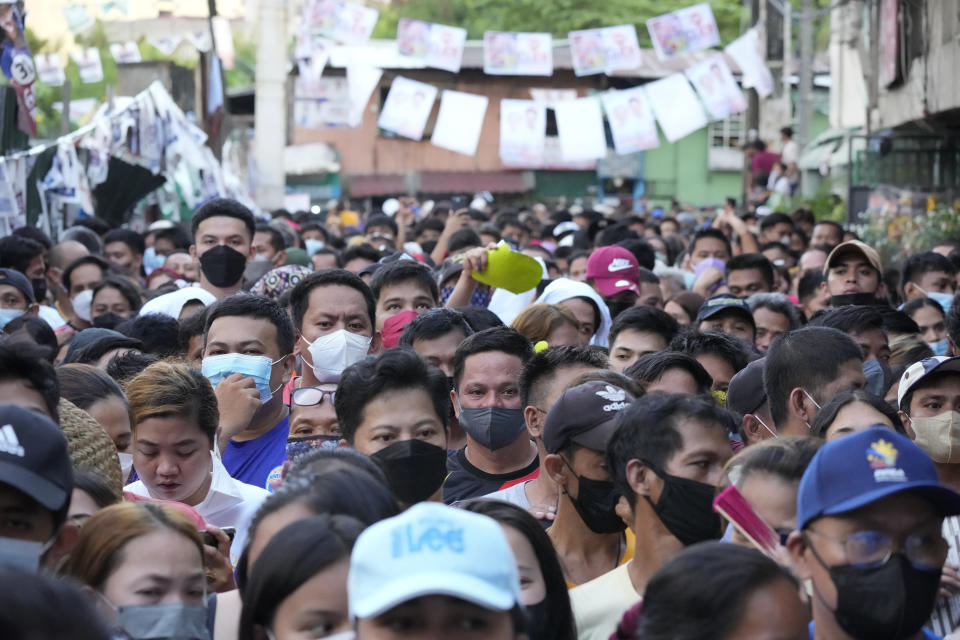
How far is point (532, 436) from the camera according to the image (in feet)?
17.0

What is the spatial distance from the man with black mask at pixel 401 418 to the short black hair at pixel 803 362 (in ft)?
4.82

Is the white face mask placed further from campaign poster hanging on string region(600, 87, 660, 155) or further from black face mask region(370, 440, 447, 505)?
campaign poster hanging on string region(600, 87, 660, 155)

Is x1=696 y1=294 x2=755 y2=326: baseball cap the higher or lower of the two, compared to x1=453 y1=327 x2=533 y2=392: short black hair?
lower

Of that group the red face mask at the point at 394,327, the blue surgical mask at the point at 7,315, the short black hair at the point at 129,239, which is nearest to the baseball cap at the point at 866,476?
the red face mask at the point at 394,327

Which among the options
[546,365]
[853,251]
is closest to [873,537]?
[546,365]

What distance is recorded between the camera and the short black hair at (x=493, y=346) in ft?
18.6

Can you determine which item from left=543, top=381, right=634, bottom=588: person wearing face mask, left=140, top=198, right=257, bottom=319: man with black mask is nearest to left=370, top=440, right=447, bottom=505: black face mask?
left=543, top=381, right=634, bottom=588: person wearing face mask

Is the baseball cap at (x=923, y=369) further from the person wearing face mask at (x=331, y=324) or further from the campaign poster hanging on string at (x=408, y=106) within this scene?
the campaign poster hanging on string at (x=408, y=106)

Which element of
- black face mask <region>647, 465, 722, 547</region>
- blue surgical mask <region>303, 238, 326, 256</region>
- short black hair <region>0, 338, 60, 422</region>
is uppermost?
short black hair <region>0, 338, 60, 422</region>

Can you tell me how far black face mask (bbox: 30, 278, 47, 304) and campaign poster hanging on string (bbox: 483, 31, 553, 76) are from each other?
1113 centimetres

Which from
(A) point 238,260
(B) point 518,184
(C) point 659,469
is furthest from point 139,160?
(B) point 518,184

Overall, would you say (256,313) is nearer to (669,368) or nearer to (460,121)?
(669,368)

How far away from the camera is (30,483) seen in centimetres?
304

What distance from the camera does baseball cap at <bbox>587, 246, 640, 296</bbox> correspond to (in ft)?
28.5
